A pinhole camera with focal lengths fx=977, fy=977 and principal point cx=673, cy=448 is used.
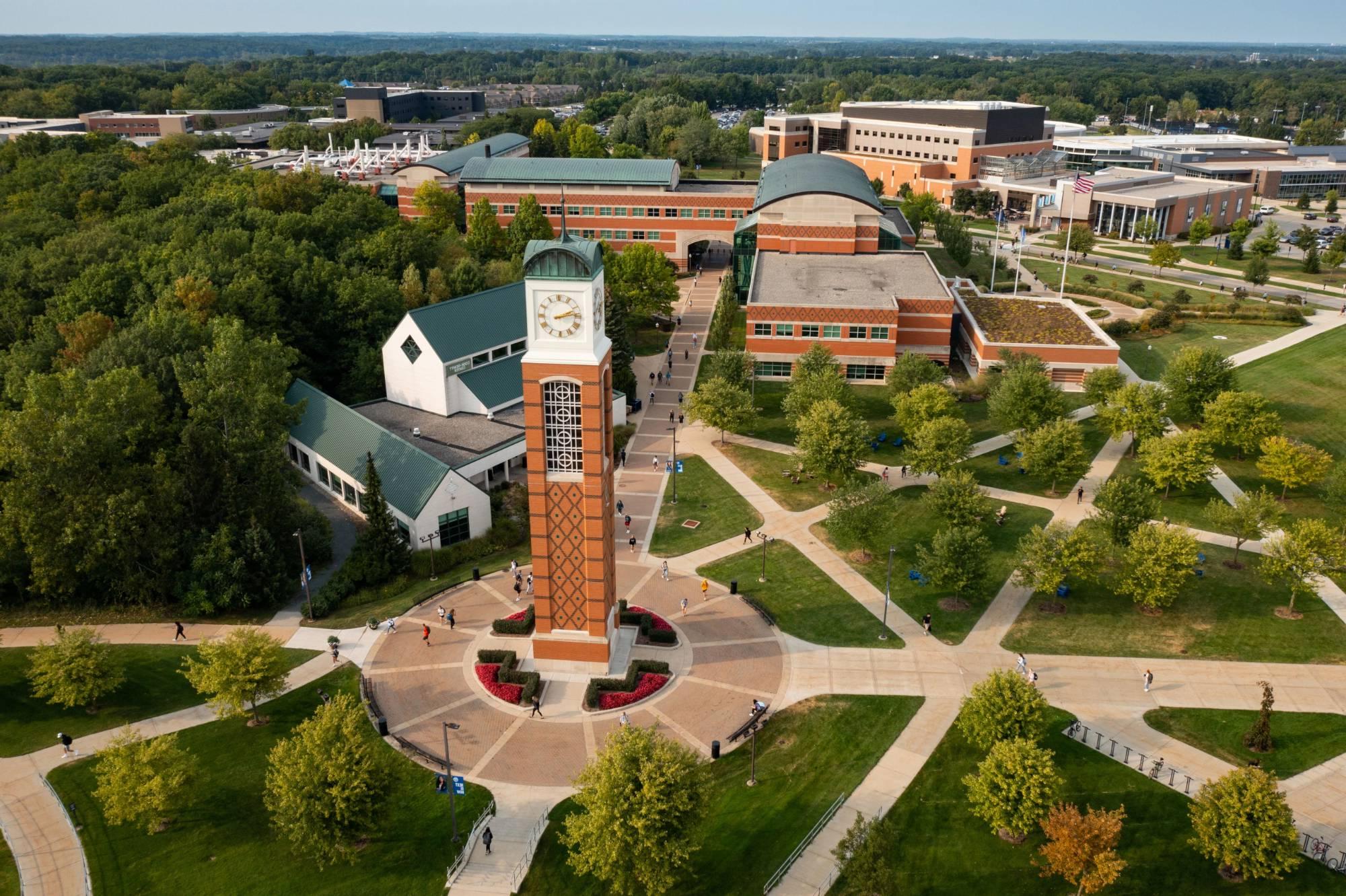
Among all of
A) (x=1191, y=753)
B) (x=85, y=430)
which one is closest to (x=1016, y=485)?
(x=1191, y=753)

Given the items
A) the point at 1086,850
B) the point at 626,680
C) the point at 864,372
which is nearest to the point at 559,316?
the point at 626,680

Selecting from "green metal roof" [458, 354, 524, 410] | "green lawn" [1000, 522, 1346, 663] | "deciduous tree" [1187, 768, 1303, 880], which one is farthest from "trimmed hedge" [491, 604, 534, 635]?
"deciduous tree" [1187, 768, 1303, 880]

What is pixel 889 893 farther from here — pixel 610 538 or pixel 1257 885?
pixel 610 538

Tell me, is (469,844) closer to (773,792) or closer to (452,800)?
(452,800)

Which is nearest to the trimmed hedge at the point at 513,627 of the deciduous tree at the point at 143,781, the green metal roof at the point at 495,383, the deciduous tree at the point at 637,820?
the deciduous tree at the point at 143,781

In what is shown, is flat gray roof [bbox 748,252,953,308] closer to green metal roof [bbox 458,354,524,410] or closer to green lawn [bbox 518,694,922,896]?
green metal roof [bbox 458,354,524,410]

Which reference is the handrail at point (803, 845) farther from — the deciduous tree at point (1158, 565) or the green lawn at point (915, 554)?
the deciduous tree at point (1158, 565)

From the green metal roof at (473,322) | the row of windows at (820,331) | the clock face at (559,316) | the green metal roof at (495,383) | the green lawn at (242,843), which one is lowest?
the green lawn at (242,843)
